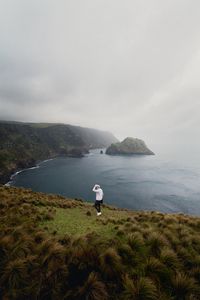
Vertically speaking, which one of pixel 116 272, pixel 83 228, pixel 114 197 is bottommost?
pixel 114 197

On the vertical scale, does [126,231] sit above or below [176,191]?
above

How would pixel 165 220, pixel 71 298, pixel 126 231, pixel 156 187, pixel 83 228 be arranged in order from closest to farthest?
pixel 71 298, pixel 126 231, pixel 83 228, pixel 165 220, pixel 156 187

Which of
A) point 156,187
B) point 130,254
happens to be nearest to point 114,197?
point 156,187

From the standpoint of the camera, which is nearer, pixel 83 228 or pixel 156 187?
pixel 83 228

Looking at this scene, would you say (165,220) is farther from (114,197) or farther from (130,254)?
(114,197)

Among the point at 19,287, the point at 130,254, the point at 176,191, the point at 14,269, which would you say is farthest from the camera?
the point at 176,191

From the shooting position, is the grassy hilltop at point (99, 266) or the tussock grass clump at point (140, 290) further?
the grassy hilltop at point (99, 266)

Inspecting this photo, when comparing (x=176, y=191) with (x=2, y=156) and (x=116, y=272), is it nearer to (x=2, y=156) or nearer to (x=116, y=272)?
(x=116, y=272)

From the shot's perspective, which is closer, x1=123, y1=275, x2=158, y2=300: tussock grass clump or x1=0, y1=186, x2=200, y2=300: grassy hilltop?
x1=123, y1=275, x2=158, y2=300: tussock grass clump

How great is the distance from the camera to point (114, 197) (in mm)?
72375

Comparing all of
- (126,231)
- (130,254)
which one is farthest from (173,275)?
(126,231)

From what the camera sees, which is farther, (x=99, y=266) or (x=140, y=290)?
(x=99, y=266)

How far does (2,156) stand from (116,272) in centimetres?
15644

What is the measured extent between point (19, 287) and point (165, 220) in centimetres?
1004
